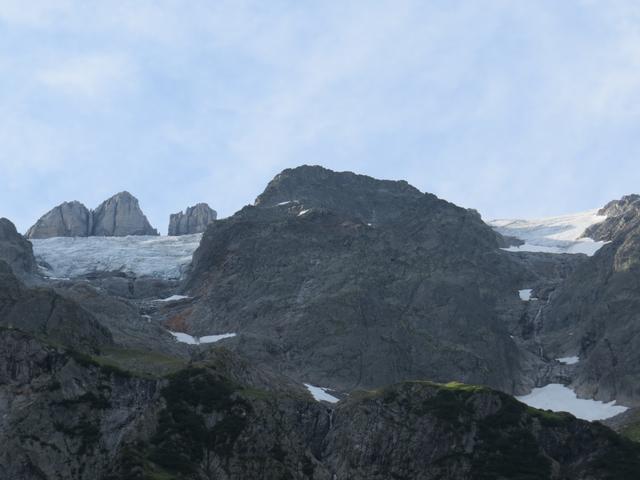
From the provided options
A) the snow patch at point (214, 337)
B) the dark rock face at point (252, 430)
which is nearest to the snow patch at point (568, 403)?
the dark rock face at point (252, 430)

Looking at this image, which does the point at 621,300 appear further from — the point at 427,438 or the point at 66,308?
the point at 66,308

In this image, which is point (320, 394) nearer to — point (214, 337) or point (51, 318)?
point (214, 337)

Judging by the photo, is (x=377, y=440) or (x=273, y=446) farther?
(x=377, y=440)

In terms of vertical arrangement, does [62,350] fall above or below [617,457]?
above

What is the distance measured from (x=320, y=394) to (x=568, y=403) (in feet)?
133

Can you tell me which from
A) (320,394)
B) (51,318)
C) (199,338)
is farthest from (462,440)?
(199,338)

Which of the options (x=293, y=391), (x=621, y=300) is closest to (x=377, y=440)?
(x=293, y=391)

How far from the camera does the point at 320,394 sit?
170 metres

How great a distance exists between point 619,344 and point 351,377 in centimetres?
4422

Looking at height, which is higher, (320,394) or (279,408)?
(320,394)

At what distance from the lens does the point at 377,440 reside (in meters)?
141

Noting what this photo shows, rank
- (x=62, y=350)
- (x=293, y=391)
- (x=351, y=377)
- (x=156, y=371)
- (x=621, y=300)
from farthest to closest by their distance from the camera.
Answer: (x=621, y=300) → (x=351, y=377) → (x=293, y=391) → (x=156, y=371) → (x=62, y=350)

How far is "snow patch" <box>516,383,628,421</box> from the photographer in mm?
173875

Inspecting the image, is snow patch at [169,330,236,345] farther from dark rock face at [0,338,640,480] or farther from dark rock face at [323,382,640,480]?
dark rock face at [323,382,640,480]
